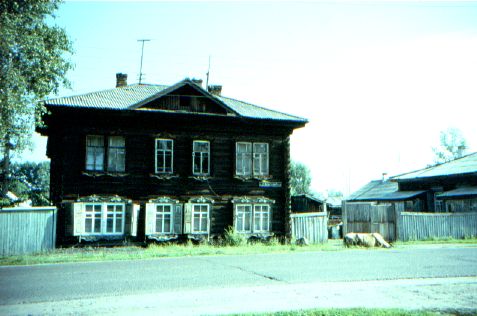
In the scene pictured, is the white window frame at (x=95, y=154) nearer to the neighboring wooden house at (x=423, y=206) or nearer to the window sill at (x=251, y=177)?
the window sill at (x=251, y=177)

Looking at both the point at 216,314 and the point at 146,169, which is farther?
the point at 146,169

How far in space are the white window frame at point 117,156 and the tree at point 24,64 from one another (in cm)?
346

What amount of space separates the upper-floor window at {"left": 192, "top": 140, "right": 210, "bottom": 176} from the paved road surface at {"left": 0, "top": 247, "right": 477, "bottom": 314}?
284 inches

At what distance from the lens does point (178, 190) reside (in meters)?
20.6

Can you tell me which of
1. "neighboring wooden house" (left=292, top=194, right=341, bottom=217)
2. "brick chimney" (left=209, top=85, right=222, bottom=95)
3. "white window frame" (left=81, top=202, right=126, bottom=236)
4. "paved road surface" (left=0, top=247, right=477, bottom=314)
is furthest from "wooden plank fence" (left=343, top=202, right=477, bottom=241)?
"white window frame" (left=81, top=202, right=126, bottom=236)

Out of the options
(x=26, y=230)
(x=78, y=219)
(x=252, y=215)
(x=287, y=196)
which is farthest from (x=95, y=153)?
(x=287, y=196)

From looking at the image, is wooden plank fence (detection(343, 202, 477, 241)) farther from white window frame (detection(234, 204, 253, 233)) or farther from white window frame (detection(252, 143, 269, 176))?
white window frame (detection(234, 204, 253, 233))

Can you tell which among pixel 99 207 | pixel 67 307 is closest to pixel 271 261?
pixel 67 307

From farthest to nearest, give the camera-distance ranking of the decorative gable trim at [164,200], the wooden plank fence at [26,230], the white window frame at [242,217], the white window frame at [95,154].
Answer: the white window frame at [242,217], the decorative gable trim at [164,200], the white window frame at [95,154], the wooden plank fence at [26,230]

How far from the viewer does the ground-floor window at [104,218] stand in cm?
1897

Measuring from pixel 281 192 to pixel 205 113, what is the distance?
5.96 meters

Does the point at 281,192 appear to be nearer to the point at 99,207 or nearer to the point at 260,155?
the point at 260,155

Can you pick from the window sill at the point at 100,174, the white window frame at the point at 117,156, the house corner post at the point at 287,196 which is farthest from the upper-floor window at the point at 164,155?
the house corner post at the point at 287,196

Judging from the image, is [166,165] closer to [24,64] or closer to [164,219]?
[164,219]
